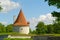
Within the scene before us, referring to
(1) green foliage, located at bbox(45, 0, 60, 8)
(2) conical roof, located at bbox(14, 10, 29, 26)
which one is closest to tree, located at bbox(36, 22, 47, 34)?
(2) conical roof, located at bbox(14, 10, 29, 26)

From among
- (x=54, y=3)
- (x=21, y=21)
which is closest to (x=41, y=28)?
(x=21, y=21)

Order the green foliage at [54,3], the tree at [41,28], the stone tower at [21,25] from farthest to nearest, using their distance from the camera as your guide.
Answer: the tree at [41,28]
the stone tower at [21,25]
the green foliage at [54,3]

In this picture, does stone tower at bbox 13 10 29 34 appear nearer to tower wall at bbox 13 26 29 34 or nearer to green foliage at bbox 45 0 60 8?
tower wall at bbox 13 26 29 34

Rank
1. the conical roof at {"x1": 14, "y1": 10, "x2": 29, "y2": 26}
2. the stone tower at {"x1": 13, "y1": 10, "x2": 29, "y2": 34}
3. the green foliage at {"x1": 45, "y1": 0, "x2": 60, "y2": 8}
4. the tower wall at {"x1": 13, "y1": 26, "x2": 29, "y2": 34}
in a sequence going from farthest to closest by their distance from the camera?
the conical roof at {"x1": 14, "y1": 10, "x2": 29, "y2": 26}
the stone tower at {"x1": 13, "y1": 10, "x2": 29, "y2": 34}
the tower wall at {"x1": 13, "y1": 26, "x2": 29, "y2": 34}
the green foliage at {"x1": 45, "y1": 0, "x2": 60, "y2": 8}

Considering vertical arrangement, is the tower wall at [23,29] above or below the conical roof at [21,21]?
below

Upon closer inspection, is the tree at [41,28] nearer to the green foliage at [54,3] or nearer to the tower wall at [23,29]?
the tower wall at [23,29]

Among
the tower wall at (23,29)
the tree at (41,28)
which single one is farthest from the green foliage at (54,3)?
the tree at (41,28)

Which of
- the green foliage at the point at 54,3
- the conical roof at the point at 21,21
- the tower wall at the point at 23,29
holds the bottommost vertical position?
the tower wall at the point at 23,29

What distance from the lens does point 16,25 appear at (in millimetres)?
70875

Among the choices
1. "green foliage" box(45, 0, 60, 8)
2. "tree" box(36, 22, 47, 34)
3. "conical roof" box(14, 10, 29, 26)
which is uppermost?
"green foliage" box(45, 0, 60, 8)

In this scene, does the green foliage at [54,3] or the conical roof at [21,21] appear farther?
the conical roof at [21,21]

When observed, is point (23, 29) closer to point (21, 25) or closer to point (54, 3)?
point (21, 25)

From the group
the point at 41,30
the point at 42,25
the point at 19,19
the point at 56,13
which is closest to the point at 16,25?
the point at 19,19

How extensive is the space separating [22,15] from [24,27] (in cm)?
372
